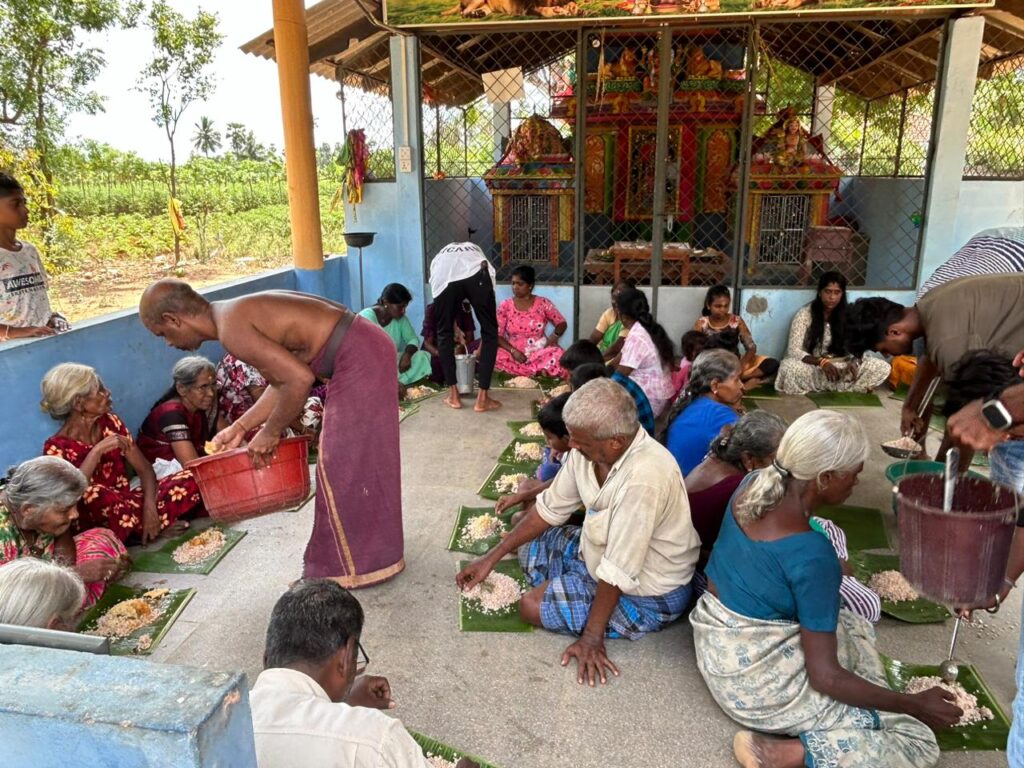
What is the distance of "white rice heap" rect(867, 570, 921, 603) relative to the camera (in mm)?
3023

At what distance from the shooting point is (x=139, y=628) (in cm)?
291

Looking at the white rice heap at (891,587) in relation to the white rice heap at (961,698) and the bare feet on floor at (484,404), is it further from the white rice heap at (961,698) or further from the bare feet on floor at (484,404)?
the bare feet on floor at (484,404)

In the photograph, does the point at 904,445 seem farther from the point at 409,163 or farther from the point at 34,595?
the point at 409,163

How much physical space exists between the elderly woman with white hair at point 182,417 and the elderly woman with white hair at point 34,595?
2149 mm

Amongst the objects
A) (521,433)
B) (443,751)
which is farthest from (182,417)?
(443,751)

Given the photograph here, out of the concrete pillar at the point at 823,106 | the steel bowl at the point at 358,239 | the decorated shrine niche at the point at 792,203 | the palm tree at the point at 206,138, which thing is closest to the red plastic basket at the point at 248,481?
the steel bowl at the point at 358,239

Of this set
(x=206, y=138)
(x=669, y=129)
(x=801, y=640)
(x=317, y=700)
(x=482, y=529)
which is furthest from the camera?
(x=206, y=138)

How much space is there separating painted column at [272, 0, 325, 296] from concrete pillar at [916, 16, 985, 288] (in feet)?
17.6

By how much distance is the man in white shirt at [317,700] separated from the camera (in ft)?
4.26

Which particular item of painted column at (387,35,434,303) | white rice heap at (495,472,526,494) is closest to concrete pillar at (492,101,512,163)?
painted column at (387,35,434,303)

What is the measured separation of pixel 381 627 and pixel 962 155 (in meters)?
6.02

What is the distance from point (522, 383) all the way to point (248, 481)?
3.49m

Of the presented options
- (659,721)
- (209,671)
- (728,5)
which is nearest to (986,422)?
(659,721)

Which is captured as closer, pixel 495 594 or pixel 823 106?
pixel 495 594
